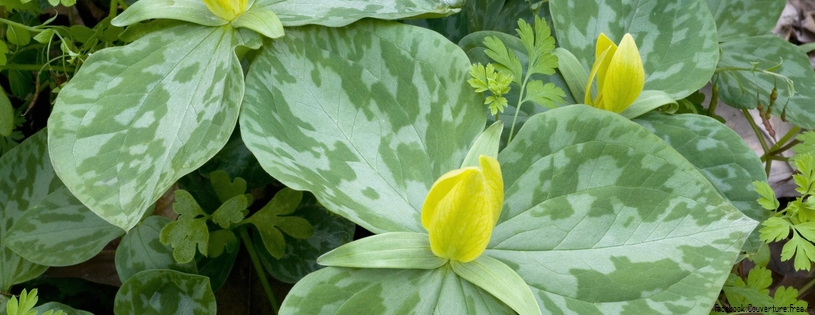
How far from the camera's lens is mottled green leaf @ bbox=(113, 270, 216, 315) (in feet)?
3.31

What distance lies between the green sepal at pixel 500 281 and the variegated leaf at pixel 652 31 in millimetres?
445

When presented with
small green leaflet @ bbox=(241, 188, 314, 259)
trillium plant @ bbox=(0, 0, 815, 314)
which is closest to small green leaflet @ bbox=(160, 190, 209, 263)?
trillium plant @ bbox=(0, 0, 815, 314)

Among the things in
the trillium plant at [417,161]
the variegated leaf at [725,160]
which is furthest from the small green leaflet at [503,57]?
the variegated leaf at [725,160]

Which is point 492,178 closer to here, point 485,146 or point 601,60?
point 485,146

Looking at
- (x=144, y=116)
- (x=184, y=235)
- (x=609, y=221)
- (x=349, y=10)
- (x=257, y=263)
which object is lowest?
(x=257, y=263)

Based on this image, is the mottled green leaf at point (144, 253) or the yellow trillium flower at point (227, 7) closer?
the yellow trillium flower at point (227, 7)

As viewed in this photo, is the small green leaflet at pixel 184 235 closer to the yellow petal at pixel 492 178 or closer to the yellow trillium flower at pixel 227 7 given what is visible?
the yellow trillium flower at pixel 227 7

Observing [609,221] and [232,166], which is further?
[232,166]

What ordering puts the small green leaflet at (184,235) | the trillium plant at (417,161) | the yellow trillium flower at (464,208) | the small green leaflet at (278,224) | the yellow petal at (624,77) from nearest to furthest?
the yellow trillium flower at (464,208), the trillium plant at (417,161), the yellow petal at (624,77), the small green leaflet at (184,235), the small green leaflet at (278,224)

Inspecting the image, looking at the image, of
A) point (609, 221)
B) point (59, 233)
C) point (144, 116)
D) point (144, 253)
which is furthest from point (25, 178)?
point (609, 221)

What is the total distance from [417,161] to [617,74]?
0.32 meters

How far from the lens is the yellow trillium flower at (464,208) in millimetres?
667

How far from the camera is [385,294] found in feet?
2.52

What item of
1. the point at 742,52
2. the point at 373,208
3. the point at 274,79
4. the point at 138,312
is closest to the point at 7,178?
the point at 138,312
